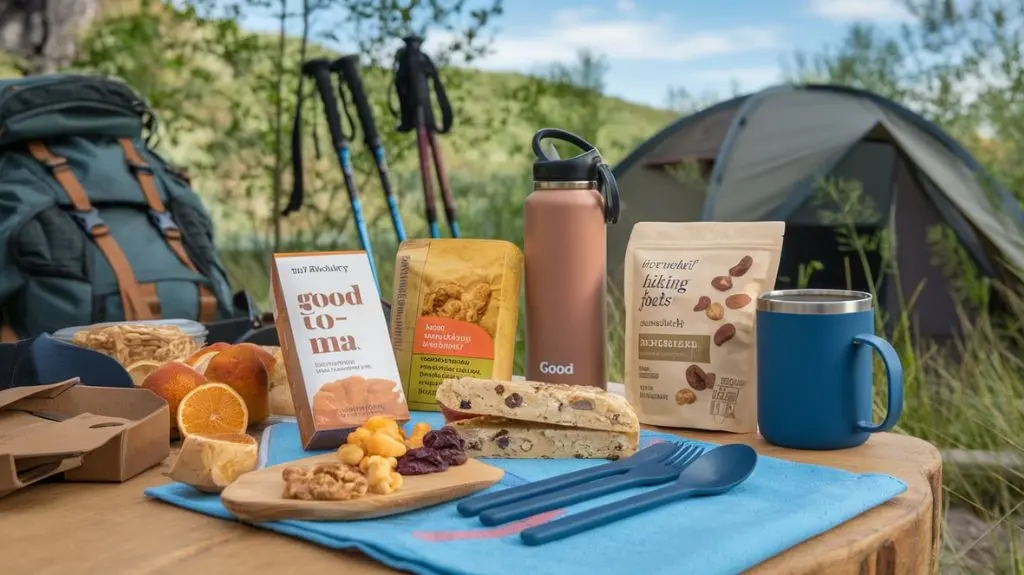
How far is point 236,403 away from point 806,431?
718 mm

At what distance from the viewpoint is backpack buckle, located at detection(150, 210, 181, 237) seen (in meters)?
3.15

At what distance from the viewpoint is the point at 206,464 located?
1.13m

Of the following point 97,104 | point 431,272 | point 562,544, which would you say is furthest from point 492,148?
point 562,544

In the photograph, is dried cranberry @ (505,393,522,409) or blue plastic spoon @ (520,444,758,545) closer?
blue plastic spoon @ (520,444,758,545)

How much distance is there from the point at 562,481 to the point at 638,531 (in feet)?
0.42

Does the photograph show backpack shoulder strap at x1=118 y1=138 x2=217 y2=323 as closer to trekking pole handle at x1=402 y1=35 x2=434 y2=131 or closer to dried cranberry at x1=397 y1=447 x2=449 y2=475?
trekking pole handle at x1=402 y1=35 x2=434 y2=131

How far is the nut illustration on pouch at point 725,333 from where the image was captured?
1.37 m

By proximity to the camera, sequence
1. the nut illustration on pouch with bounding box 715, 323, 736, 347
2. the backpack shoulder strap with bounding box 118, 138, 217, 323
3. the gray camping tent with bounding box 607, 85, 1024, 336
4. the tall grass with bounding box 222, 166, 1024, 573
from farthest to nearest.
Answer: the gray camping tent with bounding box 607, 85, 1024, 336 → the backpack shoulder strap with bounding box 118, 138, 217, 323 → the tall grass with bounding box 222, 166, 1024, 573 → the nut illustration on pouch with bounding box 715, 323, 736, 347

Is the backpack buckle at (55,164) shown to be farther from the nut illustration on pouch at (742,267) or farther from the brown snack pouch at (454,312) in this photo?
the nut illustration on pouch at (742,267)

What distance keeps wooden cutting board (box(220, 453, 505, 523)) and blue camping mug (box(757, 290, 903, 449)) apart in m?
0.38

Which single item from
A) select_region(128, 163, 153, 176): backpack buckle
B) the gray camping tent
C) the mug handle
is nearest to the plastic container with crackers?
the mug handle

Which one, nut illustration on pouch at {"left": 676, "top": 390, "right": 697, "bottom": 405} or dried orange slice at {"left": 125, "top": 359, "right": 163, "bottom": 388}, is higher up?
dried orange slice at {"left": 125, "top": 359, "right": 163, "bottom": 388}

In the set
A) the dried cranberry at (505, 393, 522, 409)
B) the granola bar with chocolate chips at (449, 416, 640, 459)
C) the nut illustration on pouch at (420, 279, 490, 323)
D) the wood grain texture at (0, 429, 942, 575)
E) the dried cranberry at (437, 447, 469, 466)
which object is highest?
the nut illustration on pouch at (420, 279, 490, 323)

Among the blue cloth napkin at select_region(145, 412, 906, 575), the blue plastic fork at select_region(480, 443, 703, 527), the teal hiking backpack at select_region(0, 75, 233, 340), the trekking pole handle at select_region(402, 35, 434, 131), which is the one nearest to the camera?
the blue cloth napkin at select_region(145, 412, 906, 575)
